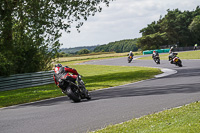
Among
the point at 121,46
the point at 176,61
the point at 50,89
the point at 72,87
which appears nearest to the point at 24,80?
the point at 50,89

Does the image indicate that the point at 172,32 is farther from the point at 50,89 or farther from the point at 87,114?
the point at 87,114

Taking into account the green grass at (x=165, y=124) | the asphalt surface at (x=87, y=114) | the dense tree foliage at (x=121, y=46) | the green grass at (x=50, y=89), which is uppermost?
the dense tree foliage at (x=121, y=46)

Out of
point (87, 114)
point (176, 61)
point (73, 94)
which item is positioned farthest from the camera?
point (176, 61)

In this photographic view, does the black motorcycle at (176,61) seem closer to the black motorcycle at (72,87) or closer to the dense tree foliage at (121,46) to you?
the black motorcycle at (72,87)

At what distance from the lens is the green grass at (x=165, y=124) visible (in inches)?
233

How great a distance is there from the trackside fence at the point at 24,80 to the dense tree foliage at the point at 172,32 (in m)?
73.7

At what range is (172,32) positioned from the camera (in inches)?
4247

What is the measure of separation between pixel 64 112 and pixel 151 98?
328 centimetres

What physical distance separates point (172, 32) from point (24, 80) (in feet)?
305

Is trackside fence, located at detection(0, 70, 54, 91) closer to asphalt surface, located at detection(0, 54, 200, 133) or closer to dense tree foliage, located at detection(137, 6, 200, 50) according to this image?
asphalt surface, located at detection(0, 54, 200, 133)

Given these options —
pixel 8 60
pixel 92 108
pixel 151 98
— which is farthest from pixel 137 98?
pixel 8 60

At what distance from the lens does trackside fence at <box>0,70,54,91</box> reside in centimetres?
1995

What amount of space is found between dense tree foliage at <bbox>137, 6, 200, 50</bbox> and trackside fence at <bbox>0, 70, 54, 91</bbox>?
73.7 m

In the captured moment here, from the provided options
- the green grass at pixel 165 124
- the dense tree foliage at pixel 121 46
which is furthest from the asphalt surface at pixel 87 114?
the dense tree foliage at pixel 121 46
